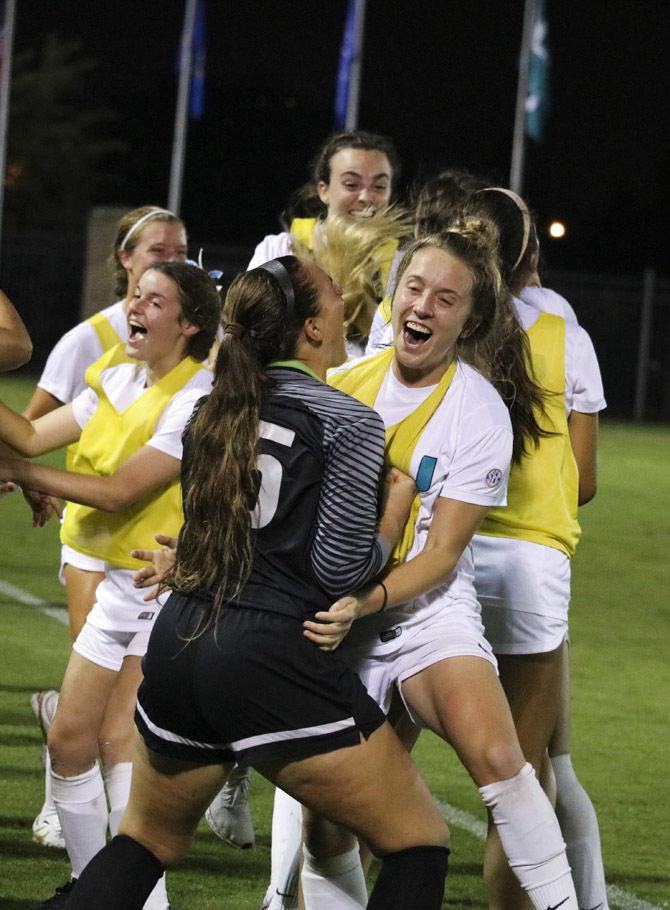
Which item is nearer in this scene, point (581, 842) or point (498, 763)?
point (498, 763)

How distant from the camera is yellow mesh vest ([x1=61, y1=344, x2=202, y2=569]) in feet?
16.2

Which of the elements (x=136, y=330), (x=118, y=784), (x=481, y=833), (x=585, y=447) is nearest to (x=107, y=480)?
(x=136, y=330)

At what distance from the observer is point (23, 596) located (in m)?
10.6

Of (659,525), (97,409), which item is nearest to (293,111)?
(659,525)

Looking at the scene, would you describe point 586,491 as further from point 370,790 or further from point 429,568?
point 370,790

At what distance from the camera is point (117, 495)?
4.66m

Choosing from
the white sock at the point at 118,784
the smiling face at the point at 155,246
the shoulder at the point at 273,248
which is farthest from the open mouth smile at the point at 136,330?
the white sock at the point at 118,784

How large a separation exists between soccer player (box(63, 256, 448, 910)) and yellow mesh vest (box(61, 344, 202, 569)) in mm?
1332

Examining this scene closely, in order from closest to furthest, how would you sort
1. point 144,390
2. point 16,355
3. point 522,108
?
point 16,355 → point 144,390 → point 522,108

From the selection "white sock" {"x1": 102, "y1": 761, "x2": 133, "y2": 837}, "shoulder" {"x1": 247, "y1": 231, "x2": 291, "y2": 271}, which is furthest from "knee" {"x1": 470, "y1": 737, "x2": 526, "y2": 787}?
"shoulder" {"x1": 247, "y1": 231, "x2": 291, "y2": 271}

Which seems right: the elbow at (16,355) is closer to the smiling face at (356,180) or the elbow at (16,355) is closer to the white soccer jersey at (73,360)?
the white soccer jersey at (73,360)

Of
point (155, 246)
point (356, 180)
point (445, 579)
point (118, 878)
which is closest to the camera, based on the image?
point (118, 878)

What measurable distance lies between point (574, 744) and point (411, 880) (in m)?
4.23

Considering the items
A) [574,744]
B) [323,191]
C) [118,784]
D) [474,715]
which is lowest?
[574,744]
